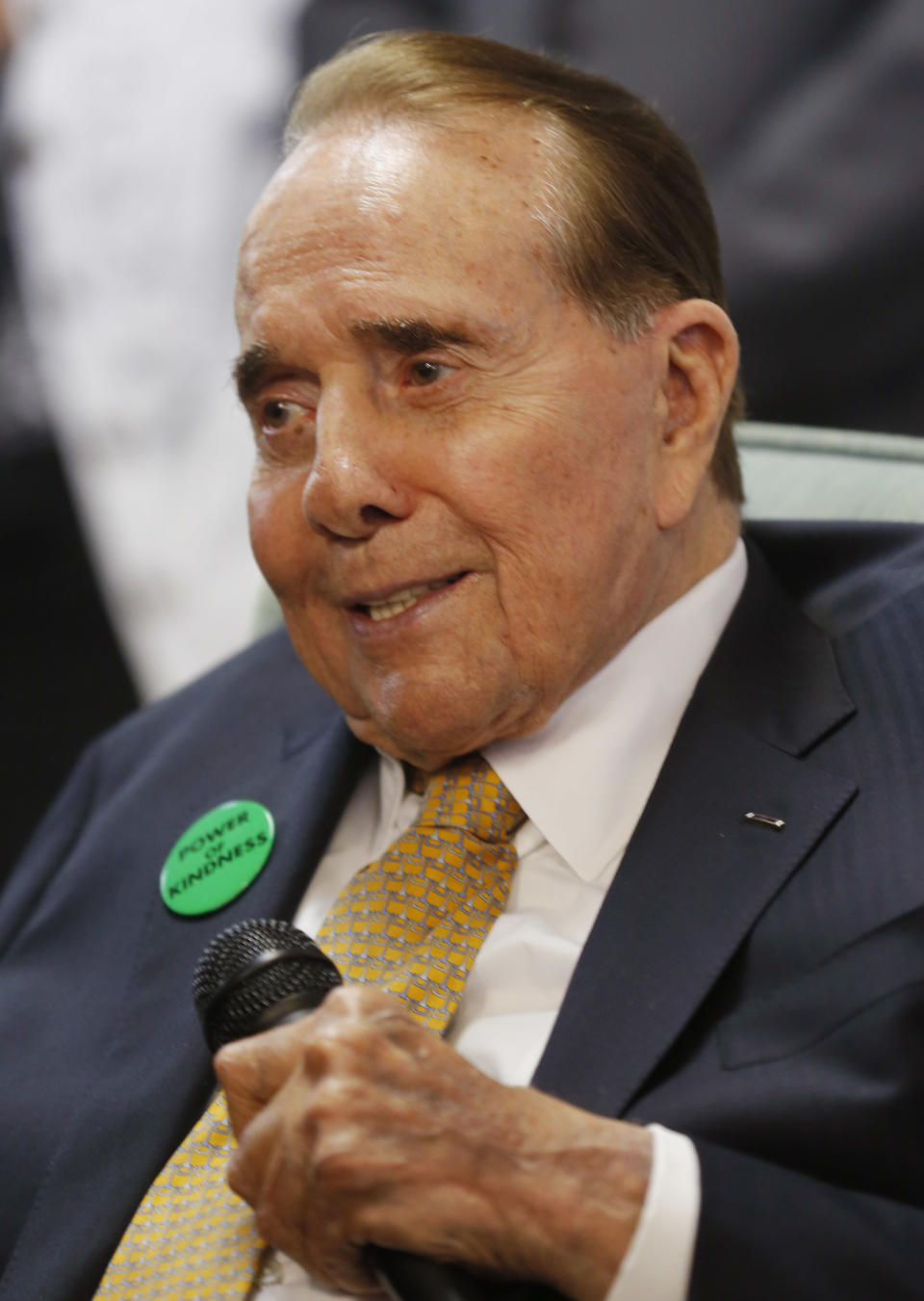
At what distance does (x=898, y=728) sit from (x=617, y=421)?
1.38 ft

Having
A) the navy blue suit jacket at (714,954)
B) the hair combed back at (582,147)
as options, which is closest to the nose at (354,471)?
the hair combed back at (582,147)

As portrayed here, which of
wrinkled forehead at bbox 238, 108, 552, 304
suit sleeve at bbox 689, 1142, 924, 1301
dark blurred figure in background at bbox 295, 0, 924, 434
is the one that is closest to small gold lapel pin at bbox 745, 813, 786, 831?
suit sleeve at bbox 689, 1142, 924, 1301

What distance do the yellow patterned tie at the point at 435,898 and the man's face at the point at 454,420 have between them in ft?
0.27

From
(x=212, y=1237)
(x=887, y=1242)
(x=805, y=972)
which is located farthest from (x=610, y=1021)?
(x=212, y=1237)

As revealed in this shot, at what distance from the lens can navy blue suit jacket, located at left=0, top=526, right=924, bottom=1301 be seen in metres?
1.17

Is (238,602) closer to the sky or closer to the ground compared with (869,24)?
closer to the ground

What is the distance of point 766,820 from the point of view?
139 cm

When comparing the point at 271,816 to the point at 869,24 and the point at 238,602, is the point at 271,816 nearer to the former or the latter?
the point at 238,602

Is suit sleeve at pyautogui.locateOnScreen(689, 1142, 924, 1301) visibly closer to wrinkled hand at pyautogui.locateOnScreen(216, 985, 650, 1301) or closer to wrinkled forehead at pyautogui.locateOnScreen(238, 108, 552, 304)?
wrinkled hand at pyautogui.locateOnScreen(216, 985, 650, 1301)

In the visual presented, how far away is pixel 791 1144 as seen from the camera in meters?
1.18

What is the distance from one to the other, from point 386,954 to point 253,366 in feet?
2.08

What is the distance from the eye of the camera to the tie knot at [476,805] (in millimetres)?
1540

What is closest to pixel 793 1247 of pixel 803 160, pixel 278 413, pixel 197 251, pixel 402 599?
pixel 402 599

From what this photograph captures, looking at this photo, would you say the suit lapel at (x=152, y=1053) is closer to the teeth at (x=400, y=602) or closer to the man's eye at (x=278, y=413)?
the teeth at (x=400, y=602)
